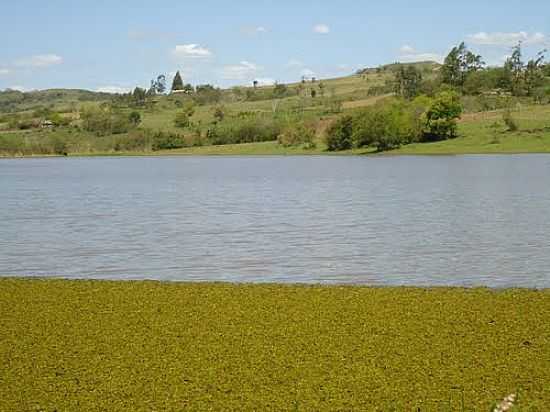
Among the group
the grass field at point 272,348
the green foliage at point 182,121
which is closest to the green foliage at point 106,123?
the green foliage at point 182,121

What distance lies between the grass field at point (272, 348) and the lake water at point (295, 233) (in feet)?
8.18

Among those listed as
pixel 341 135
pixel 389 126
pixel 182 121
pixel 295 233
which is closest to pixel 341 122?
pixel 341 135

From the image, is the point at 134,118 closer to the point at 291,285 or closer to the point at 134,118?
the point at 134,118

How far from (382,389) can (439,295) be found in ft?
16.1

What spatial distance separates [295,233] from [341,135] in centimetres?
7621

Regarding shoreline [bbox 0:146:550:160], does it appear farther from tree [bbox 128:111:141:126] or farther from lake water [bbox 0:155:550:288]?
lake water [bbox 0:155:550:288]

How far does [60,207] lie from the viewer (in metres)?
35.1

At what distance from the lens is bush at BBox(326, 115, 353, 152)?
96.9m

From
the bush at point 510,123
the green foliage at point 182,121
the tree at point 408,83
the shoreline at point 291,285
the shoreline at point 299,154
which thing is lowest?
the shoreline at point 299,154

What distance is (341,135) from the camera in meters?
98.9

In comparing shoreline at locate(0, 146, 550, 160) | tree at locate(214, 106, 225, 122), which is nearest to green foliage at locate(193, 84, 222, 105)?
tree at locate(214, 106, 225, 122)

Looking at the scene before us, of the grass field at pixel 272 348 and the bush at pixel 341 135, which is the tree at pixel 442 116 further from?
the grass field at pixel 272 348

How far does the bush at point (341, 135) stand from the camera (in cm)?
9688

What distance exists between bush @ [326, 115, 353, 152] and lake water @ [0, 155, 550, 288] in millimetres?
52024
